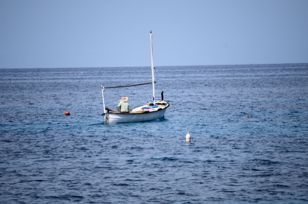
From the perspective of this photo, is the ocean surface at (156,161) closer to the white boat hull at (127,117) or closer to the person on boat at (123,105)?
the white boat hull at (127,117)

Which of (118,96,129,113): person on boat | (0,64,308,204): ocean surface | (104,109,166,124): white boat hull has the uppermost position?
(118,96,129,113): person on boat

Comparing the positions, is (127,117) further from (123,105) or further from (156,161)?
(156,161)

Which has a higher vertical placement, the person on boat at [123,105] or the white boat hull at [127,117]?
the person on boat at [123,105]

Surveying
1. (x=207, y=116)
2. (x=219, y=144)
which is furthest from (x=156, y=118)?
(x=219, y=144)

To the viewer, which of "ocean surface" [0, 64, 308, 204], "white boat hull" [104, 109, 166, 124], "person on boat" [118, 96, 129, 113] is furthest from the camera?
"person on boat" [118, 96, 129, 113]

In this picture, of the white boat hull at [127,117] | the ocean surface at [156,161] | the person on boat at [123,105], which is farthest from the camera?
the person on boat at [123,105]

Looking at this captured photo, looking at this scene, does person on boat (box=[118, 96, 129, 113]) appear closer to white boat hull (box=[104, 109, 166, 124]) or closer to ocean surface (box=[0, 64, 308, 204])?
white boat hull (box=[104, 109, 166, 124])

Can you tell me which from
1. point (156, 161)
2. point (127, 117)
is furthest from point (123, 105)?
point (156, 161)

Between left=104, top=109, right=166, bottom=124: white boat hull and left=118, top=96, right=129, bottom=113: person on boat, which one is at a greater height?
left=118, top=96, right=129, bottom=113: person on boat

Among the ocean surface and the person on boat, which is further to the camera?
the person on boat

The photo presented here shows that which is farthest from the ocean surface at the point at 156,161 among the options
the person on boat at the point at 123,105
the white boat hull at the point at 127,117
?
the person on boat at the point at 123,105

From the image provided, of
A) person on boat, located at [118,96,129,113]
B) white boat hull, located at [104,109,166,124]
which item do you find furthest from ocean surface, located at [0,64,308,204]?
person on boat, located at [118,96,129,113]

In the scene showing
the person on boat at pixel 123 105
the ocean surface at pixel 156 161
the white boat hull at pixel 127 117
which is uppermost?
the person on boat at pixel 123 105

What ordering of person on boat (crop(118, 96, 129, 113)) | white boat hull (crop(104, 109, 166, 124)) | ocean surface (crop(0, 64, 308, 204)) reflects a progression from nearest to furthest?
ocean surface (crop(0, 64, 308, 204)), white boat hull (crop(104, 109, 166, 124)), person on boat (crop(118, 96, 129, 113))
